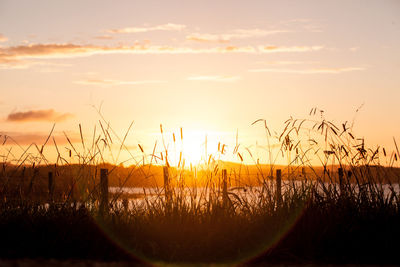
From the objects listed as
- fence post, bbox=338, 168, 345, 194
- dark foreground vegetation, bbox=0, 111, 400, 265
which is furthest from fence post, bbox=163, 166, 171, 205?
fence post, bbox=338, 168, 345, 194

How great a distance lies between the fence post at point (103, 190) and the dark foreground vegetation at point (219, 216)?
3 centimetres

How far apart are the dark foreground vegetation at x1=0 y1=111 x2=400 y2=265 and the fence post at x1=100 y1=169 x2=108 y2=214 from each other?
0.03m

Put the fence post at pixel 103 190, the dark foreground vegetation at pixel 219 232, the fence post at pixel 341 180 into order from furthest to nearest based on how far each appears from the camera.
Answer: the fence post at pixel 341 180
the fence post at pixel 103 190
the dark foreground vegetation at pixel 219 232

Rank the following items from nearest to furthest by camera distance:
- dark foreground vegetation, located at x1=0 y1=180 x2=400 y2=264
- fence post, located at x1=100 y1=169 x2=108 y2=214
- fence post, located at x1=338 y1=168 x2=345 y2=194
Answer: dark foreground vegetation, located at x1=0 y1=180 x2=400 y2=264 → fence post, located at x1=100 y1=169 x2=108 y2=214 → fence post, located at x1=338 y1=168 x2=345 y2=194

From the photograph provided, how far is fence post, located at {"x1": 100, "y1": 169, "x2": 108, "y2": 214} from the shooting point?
7.30 meters

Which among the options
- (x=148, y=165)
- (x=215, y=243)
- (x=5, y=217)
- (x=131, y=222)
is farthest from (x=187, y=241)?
(x=5, y=217)

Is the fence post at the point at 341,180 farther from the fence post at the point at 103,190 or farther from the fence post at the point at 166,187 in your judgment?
the fence post at the point at 103,190

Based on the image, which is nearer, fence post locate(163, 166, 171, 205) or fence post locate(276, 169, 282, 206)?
fence post locate(276, 169, 282, 206)

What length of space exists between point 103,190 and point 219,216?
1882 millimetres

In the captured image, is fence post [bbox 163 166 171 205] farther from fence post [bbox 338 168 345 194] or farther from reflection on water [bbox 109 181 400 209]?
fence post [bbox 338 168 345 194]

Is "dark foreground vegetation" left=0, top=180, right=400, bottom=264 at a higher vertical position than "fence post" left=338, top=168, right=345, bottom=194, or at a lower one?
lower

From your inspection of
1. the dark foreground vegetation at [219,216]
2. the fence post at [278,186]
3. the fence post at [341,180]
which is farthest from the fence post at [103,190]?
the fence post at [341,180]

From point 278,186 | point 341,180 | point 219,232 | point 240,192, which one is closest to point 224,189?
point 240,192

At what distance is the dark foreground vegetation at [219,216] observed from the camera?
6.34m
